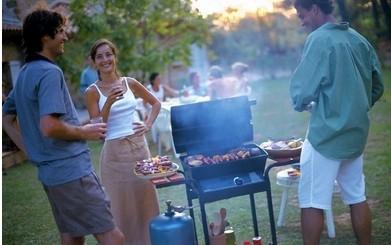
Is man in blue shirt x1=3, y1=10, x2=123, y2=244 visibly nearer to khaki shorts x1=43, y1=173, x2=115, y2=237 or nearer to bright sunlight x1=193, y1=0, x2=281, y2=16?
khaki shorts x1=43, y1=173, x2=115, y2=237

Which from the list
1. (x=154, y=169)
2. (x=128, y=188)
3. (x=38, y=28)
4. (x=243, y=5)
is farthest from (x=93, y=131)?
(x=243, y=5)

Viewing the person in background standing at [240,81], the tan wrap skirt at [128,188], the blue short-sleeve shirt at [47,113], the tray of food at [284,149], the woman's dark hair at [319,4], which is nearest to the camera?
the blue short-sleeve shirt at [47,113]

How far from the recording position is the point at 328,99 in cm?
272

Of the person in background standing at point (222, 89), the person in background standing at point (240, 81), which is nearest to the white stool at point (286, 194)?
the person in background standing at point (222, 89)

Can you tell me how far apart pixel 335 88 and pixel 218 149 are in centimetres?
95

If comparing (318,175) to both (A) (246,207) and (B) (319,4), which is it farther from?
(A) (246,207)

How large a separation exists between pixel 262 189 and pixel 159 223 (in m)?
0.66

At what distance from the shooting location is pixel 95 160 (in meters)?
7.85

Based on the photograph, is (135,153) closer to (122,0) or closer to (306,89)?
(306,89)

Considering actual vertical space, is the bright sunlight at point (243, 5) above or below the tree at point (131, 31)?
above

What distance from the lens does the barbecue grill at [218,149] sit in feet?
9.72

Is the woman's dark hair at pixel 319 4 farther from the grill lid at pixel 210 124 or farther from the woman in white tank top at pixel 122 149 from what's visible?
the woman in white tank top at pixel 122 149

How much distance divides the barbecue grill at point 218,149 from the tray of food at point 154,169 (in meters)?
0.10

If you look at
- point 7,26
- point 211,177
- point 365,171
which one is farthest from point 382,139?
point 7,26
